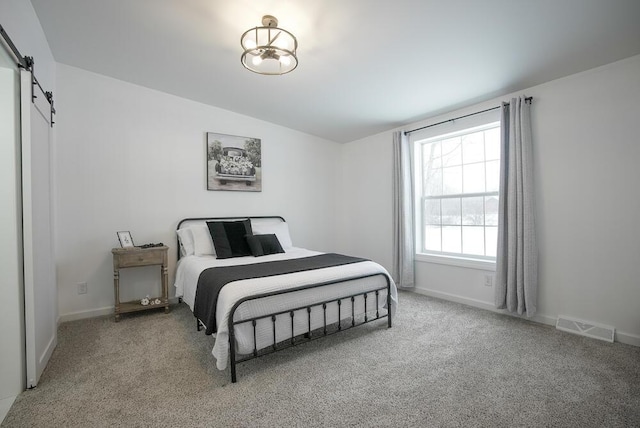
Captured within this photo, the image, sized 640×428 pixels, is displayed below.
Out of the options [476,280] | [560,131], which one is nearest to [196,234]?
[476,280]

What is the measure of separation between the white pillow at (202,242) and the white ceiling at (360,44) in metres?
1.69

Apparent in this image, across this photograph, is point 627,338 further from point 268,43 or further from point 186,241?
point 186,241

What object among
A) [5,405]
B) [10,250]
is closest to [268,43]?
[10,250]

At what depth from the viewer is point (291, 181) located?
188 inches

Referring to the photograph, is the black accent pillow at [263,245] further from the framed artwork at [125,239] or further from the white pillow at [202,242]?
the framed artwork at [125,239]

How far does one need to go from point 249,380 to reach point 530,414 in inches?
65.8

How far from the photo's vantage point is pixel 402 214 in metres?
4.07

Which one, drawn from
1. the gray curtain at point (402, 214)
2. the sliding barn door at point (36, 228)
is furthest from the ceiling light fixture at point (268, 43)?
the gray curtain at point (402, 214)

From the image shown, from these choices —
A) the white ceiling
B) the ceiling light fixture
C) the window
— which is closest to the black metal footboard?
the window

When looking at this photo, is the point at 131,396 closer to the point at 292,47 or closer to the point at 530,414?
the point at 530,414

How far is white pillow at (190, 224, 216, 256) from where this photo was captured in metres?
3.46

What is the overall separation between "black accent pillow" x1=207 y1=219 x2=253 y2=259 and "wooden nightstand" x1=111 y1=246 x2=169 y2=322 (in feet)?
1.85

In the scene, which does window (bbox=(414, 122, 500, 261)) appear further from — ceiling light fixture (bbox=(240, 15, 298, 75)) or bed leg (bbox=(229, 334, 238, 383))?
bed leg (bbox=(229, 334, 238, 383))

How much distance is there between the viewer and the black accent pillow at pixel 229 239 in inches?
131
